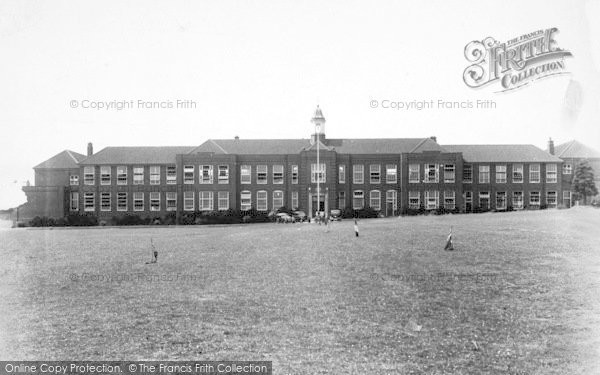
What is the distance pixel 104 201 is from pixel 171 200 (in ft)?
24.0

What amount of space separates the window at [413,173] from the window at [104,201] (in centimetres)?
3257

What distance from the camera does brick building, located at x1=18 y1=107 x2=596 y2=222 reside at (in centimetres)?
5366

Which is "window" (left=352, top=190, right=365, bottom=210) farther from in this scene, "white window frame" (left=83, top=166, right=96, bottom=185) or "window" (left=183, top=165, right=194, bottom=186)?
"white window frame" (left=83, top=166, right=96, bottom=185)

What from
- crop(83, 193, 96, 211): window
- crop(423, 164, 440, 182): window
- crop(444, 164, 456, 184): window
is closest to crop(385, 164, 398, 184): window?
crop(423, 164, 440, 182): window

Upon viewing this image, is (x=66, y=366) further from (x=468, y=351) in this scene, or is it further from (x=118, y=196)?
(x=118, y=196)

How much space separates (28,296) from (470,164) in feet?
166

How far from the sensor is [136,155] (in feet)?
189

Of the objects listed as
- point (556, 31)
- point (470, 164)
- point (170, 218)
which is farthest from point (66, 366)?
point (470, 164)

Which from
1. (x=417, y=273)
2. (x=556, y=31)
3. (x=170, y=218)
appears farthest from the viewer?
(x=170, y=218)

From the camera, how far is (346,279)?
1460 centimetres

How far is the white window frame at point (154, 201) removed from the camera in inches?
2206

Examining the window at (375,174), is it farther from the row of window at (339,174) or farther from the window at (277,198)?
the window at (277,198)

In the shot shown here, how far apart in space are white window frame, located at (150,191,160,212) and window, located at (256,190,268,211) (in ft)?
36.5

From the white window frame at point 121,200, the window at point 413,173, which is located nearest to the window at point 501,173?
the window at point 413,173
